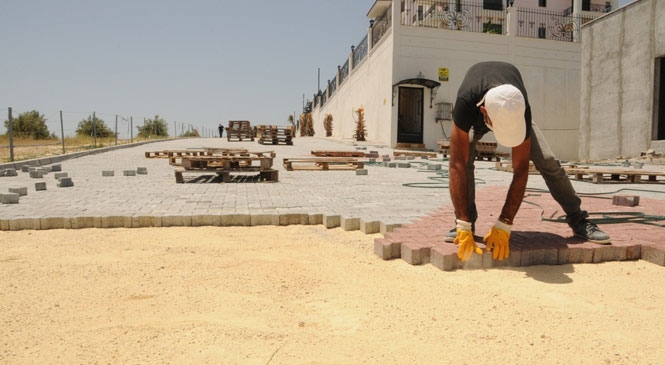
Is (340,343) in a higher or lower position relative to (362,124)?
lower

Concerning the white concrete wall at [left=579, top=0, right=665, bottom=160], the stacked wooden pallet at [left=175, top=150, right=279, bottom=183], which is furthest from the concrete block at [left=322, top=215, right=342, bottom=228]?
the white concrete wall at [left=579, top=0, right=665, bottom=160]

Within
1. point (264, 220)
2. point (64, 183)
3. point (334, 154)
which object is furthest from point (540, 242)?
point (334, 154)

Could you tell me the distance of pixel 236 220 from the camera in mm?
4941

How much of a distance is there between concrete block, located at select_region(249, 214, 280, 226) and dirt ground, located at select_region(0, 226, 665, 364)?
3.56ft

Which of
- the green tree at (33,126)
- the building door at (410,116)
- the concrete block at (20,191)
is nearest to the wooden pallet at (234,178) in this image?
the concrete block at (20,191)

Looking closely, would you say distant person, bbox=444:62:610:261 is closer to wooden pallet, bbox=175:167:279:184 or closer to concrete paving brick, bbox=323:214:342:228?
concrete paving brick, bbox=323:214:342:228

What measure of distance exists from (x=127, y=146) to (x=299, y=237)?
20.9m

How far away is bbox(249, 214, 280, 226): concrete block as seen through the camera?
497cm

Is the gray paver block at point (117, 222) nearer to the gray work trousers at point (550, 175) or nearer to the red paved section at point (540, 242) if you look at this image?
the red paved section at point (540, 242)

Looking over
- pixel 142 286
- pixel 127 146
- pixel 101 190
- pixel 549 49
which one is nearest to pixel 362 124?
pixel 549 49

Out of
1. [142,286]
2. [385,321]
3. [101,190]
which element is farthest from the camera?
[101,190]

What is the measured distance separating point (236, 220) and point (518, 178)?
297cm

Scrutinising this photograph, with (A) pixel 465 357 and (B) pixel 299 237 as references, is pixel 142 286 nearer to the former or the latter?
(B) pixel 299 237

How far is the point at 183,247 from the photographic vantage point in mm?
3992
